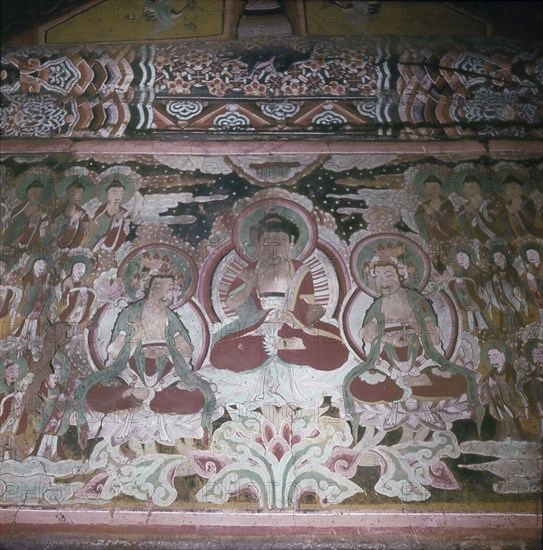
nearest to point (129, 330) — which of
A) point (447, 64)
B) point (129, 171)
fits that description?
point (129, 171)

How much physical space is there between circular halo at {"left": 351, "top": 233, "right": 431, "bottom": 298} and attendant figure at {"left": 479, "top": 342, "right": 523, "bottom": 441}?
2.11 ft

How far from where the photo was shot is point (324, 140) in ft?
16.8

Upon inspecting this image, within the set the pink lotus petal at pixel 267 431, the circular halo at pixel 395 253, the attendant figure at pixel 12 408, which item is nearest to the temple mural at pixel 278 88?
the circular halo at pixel 395 253

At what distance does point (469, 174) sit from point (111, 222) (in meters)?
2.58

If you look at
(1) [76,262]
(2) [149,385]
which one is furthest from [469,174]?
(1) [76,262]

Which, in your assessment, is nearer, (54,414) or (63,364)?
(54,414)

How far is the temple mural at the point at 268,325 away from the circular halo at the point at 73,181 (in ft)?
0.04

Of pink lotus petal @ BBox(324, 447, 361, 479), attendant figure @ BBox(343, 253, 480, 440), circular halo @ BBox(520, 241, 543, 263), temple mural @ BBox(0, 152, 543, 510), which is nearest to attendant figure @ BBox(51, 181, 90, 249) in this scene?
temple mural @ BBox(0, 152, 543, 510)

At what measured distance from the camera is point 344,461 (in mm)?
4402

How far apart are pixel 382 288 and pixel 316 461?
A: 1.24 meters

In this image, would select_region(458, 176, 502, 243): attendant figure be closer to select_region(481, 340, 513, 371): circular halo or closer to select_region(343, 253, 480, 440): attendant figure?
select_region(343, 253, 480, 440): attendant figure

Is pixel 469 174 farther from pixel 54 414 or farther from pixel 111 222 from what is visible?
pixel 54 414

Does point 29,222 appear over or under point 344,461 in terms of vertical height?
over

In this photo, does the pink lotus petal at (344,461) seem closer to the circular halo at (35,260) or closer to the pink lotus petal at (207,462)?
the pink lotus petal at (207,462)
